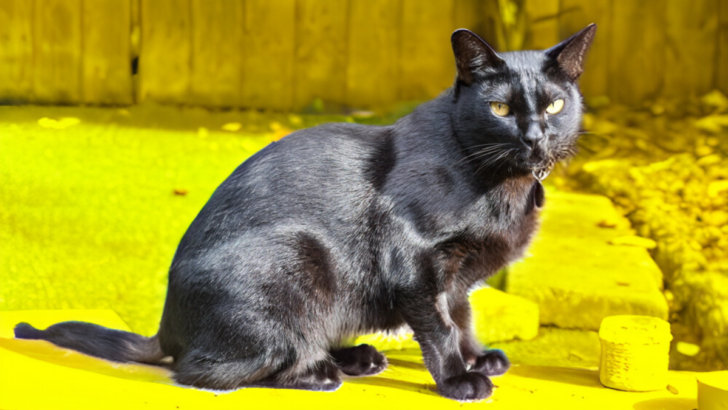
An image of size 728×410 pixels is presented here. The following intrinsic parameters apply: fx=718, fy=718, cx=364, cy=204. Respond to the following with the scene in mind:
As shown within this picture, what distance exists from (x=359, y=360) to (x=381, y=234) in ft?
1.56

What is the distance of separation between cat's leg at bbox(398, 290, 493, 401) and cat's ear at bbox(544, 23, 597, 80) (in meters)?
0.68

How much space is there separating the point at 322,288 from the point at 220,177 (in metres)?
1.72

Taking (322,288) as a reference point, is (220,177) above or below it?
below

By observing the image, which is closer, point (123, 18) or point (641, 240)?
point (641, 240)

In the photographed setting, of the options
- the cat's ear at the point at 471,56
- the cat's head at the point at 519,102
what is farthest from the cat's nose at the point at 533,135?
the cat's ear at the point at 471,56

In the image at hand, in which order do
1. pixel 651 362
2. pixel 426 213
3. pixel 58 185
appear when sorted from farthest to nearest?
pixel 58 185 → pixel 651 362 → pixel 426 213

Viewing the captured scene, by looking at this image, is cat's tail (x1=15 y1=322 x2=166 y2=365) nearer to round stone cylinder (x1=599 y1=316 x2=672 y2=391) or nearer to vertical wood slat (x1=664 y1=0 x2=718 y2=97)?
round stone cylinder (x1=599 y1=316 x2=672 y2=391)

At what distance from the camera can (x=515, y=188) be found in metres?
1.93

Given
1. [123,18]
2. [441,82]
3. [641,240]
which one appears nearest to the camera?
[641,240]

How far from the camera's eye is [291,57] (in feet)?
13.4

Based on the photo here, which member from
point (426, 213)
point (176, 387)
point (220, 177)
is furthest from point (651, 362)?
point (220, 177)

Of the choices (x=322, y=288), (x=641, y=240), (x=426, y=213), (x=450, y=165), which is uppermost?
(x=450, y=165)

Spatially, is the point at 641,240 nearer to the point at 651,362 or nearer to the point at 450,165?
the point at 651,362

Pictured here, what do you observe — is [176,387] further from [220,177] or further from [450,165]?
[220,177]
